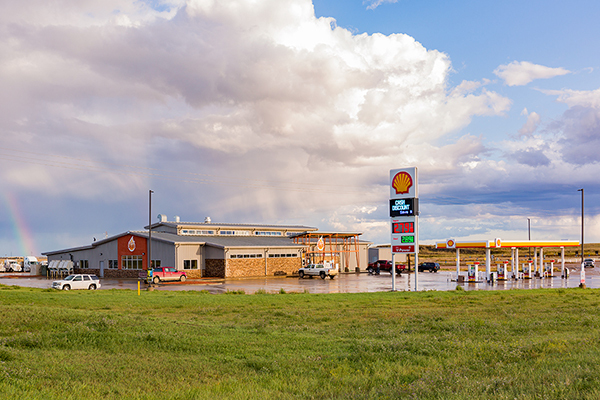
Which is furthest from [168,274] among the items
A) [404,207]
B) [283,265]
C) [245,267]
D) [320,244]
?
[404,207]

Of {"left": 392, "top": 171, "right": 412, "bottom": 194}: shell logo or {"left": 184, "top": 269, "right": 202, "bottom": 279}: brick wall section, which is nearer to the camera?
{"left": 392, "top": 171, "right": 412, "bottom": 194}: shell logo

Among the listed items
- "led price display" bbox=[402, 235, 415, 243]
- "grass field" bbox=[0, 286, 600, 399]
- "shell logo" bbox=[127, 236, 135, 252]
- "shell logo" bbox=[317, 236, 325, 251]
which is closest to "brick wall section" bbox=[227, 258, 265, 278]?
"shell logo" bbox=[317, 236, 325, 251]

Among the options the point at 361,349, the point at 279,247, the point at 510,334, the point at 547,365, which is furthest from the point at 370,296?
the point at 279,247

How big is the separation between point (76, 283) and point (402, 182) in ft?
88.4

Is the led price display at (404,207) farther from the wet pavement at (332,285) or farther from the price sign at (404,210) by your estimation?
the wet pavement at (332,285)

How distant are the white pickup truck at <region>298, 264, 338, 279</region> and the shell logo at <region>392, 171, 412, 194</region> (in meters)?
19.2

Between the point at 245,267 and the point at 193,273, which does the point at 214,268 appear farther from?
the point at 245,267

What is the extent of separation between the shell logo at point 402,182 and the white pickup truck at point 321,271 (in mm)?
19205

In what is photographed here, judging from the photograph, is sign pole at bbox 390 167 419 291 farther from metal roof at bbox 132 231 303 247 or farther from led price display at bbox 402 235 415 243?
metal roof at bbox 132 231 303 247

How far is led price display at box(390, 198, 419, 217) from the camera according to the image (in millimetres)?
36719

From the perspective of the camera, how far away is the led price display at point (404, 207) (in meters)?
36.7

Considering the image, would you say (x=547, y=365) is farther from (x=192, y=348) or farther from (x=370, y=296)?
(x=370, y=296)

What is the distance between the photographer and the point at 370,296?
28438 mm

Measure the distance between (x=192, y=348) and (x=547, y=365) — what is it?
7594mm
